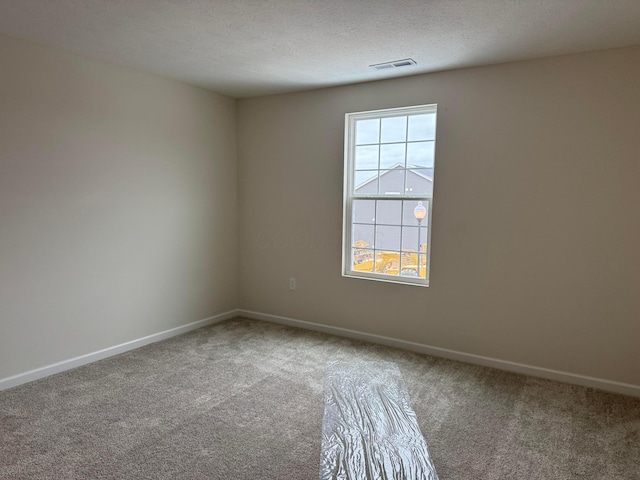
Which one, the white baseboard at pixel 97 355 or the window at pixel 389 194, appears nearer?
the white baseboard at pixel 97 355

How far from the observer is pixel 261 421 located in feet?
8.27

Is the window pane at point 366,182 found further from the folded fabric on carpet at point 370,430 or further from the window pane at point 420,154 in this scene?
the folded fabric on carpet at point 370,430

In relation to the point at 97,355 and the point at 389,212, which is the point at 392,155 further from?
the point at 97,355

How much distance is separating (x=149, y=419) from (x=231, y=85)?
9.84 feet

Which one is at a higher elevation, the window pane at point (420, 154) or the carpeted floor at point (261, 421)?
the window pane at point (420, 154)

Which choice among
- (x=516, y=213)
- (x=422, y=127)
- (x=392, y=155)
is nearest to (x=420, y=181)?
(x=392, y=155)

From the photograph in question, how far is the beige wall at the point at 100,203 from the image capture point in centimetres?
291

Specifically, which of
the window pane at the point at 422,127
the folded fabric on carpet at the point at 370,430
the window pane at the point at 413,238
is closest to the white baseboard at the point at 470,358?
the folded fabric on carpet at the point at 370,430

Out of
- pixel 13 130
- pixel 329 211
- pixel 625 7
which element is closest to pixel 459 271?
pixel 329 211

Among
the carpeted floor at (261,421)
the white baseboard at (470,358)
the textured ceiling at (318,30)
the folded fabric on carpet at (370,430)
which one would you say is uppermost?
the textured ceiling at (318,30)

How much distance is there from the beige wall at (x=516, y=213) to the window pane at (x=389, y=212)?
37 centimetres

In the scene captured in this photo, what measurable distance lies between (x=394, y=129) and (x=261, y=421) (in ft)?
8.84

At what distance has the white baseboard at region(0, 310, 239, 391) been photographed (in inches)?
116

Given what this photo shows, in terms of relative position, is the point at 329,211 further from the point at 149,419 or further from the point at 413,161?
the point at 149,419
